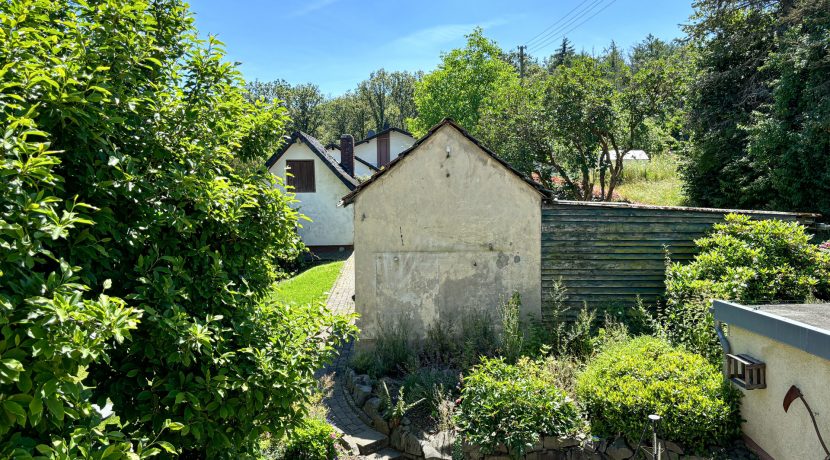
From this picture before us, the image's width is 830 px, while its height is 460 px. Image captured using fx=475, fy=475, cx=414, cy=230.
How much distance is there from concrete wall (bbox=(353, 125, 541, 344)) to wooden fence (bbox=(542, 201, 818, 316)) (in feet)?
1.33

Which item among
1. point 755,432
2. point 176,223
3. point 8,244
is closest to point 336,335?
point 176,223

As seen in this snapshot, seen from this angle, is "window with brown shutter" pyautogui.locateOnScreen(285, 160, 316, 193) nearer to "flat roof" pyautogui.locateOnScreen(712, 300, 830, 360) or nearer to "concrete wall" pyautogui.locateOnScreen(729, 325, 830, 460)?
"flat roof" pyautogui.locateOnScreen(712, 300, 830, 360)

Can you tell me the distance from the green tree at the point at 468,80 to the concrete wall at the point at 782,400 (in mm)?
33403

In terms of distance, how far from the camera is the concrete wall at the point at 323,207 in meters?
26.3

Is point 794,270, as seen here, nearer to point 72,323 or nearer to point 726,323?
point 726,323

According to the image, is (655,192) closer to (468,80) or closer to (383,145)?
(468,80)

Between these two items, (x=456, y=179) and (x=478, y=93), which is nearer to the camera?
(x=456, y=179)

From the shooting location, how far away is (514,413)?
6414 millimetres

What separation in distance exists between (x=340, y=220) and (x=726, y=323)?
21937mm

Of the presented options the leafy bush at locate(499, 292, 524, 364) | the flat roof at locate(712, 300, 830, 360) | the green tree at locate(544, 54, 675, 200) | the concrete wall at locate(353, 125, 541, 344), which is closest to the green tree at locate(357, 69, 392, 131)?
the green tree at locate(544, 54, 675, 200)

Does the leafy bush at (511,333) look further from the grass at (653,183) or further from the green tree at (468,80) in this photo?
the green tree at (468,80)

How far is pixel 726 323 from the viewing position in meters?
6.30

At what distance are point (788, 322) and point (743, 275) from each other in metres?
3.03

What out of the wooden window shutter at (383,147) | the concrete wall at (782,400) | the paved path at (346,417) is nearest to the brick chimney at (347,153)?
the wooden window shutter at (383,147)
